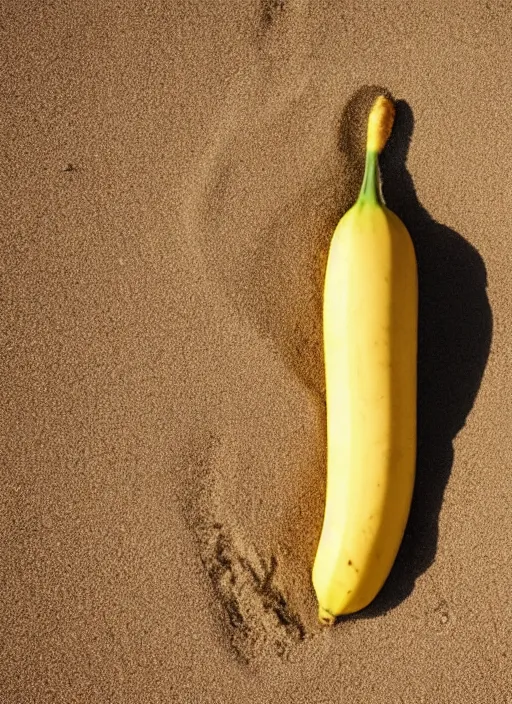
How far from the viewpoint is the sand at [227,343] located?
151 cm

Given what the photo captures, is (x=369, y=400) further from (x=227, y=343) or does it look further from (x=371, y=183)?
(x=371, y=183)

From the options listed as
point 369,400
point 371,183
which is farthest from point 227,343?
point 371,183

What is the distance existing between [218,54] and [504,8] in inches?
25.9

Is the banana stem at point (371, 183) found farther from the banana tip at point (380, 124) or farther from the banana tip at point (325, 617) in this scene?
the banana tip at point (325, 617)

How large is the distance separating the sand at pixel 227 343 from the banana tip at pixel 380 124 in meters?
0.04

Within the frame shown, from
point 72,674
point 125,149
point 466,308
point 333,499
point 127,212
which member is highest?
point 125,149

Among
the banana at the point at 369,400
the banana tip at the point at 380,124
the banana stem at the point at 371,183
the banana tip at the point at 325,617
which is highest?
the banana tip at the point at 380,124

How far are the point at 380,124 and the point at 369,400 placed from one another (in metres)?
0.61

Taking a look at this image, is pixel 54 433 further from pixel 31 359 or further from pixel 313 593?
pixel 313 593

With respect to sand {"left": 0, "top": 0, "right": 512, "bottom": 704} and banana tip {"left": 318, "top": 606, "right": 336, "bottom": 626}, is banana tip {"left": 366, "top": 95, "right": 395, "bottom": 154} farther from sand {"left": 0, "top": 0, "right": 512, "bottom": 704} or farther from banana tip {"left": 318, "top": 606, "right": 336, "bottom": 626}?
banana tip {"left": 318, "top": 606, "right": 336, "bottom": 626}

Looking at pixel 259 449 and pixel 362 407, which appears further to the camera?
pixel 259 449

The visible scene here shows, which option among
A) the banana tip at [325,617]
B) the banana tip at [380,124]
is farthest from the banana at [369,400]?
the banana tip at [380,124]

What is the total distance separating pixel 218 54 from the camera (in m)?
1.57

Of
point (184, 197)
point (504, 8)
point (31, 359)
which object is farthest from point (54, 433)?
point (504, 8)
